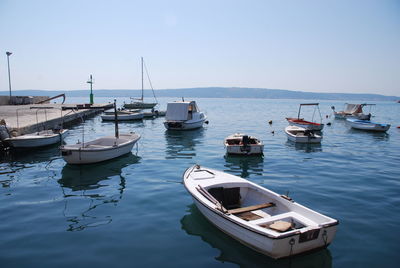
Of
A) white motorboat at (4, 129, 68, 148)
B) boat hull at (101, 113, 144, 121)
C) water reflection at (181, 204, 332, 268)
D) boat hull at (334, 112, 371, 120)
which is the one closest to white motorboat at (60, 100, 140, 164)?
white motorboat at (4, 129, 68, 148)

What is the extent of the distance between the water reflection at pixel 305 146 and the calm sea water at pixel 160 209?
2157 mm

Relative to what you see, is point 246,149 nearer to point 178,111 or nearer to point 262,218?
point 262,218

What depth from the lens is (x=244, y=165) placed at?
17688mm

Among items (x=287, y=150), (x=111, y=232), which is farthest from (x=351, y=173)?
(x=111, y=232)

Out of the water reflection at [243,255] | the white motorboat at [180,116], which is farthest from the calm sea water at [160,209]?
the white motorboat at [180,116]

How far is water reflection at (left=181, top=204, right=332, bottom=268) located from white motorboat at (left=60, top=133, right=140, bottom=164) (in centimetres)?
942

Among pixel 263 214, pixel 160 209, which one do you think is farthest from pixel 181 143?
pixel 263 214

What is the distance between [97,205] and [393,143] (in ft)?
92.7

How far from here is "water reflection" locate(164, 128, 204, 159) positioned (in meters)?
21.0

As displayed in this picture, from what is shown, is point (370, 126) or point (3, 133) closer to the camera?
point (3, 133)

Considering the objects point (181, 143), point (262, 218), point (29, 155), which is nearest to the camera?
point (262, 218)

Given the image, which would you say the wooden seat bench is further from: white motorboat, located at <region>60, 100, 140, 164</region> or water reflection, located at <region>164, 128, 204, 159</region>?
water reflection, located at <region>164, 128, 204, 159</region>

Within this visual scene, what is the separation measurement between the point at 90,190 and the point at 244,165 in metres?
9.25

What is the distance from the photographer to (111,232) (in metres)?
8.81
